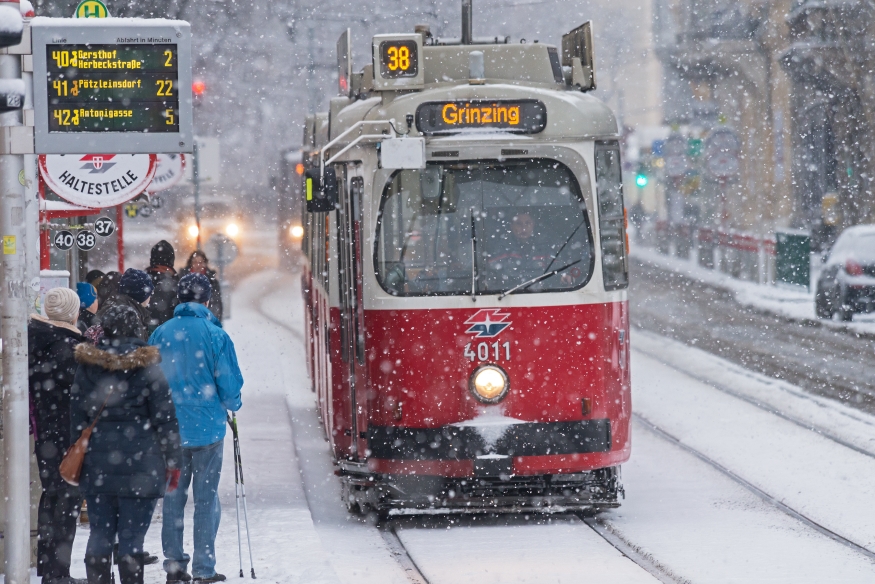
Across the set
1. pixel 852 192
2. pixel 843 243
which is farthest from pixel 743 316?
pixel 852 192

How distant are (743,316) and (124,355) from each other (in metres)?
22.3

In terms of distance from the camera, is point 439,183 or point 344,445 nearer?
point 439,183

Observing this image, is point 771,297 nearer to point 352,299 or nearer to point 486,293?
point 352,299

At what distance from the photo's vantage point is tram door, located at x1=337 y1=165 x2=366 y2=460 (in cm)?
1024

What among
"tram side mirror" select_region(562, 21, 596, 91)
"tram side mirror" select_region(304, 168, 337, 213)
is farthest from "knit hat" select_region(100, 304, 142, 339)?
"tram side mirror" select_region(562, 21, 596, 91)

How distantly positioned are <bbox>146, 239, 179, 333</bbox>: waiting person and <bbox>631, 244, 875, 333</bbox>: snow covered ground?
15.2 meters

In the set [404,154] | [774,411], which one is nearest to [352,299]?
[404,154]

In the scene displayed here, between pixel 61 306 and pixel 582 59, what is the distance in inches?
189

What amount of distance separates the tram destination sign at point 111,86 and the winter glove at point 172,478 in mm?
1600

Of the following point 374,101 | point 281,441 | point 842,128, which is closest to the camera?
point 374,101

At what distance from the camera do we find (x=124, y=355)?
7.06 meters

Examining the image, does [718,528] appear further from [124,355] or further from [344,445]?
[124,355]

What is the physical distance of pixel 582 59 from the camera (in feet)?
36.5

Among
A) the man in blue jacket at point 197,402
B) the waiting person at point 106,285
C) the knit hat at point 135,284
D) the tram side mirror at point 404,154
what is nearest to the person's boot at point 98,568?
the man in blue jacket at point 197,402
